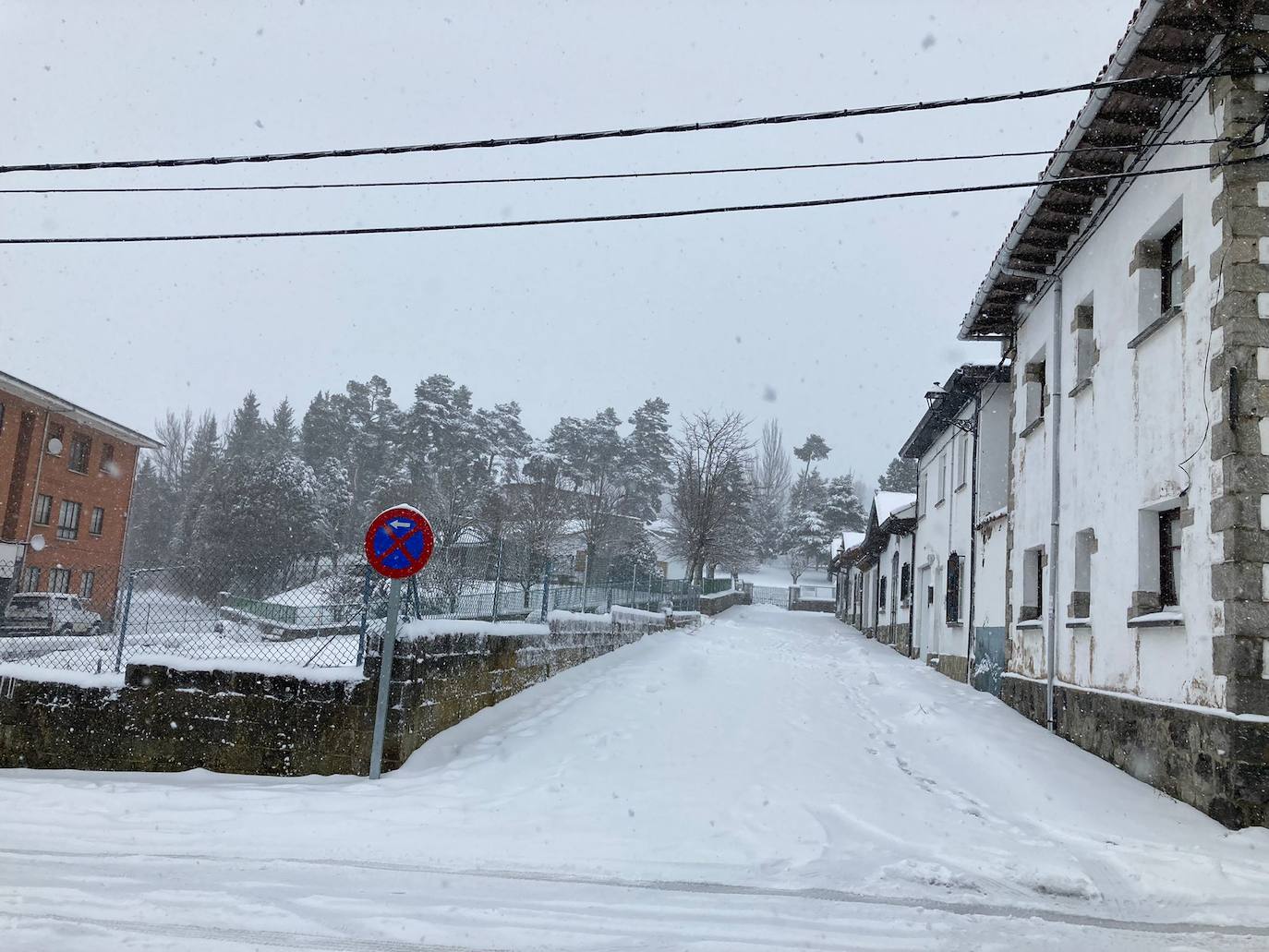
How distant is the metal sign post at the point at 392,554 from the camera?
7688mm

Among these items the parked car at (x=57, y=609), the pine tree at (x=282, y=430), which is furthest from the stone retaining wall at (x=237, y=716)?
the pine tree at (x=282, y=430)

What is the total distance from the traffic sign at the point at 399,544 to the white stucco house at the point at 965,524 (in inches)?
394

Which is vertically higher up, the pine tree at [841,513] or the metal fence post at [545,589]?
the pine tree at [841,513]

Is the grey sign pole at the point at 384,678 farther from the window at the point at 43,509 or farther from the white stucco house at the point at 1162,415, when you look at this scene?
the window at the point at 43,509

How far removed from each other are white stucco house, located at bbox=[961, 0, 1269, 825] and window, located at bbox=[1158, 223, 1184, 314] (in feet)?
0.08

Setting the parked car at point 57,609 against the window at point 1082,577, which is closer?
the window at point 1082,577

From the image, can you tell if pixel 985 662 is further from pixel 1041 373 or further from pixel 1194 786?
pixel 1194 786

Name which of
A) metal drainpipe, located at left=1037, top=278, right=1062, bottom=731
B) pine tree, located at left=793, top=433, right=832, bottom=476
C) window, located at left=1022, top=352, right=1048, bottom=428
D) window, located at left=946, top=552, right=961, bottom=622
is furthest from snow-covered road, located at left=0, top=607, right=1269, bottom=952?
pine tree, located at left=793, top=433, right=832, bottom=476

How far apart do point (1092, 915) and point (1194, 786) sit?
2.93m

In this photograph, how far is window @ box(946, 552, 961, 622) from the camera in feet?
58.3

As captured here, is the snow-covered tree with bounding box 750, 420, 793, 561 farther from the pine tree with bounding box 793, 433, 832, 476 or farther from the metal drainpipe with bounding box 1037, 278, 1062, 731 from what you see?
the metal drainpipe with bounding box 1037, 278, 1062, 731

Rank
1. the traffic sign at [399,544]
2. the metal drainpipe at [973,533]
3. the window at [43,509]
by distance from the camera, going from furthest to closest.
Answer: the window at [43,509] < the metal drainpipe at [973,533] < the traffic sign at [399,544]

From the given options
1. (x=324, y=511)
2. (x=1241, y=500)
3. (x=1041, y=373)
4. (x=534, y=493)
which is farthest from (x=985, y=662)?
(x=324, y=511)

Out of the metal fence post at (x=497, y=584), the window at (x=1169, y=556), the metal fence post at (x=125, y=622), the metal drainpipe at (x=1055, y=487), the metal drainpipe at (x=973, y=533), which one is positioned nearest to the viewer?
the window at (x=1169, y=556)
